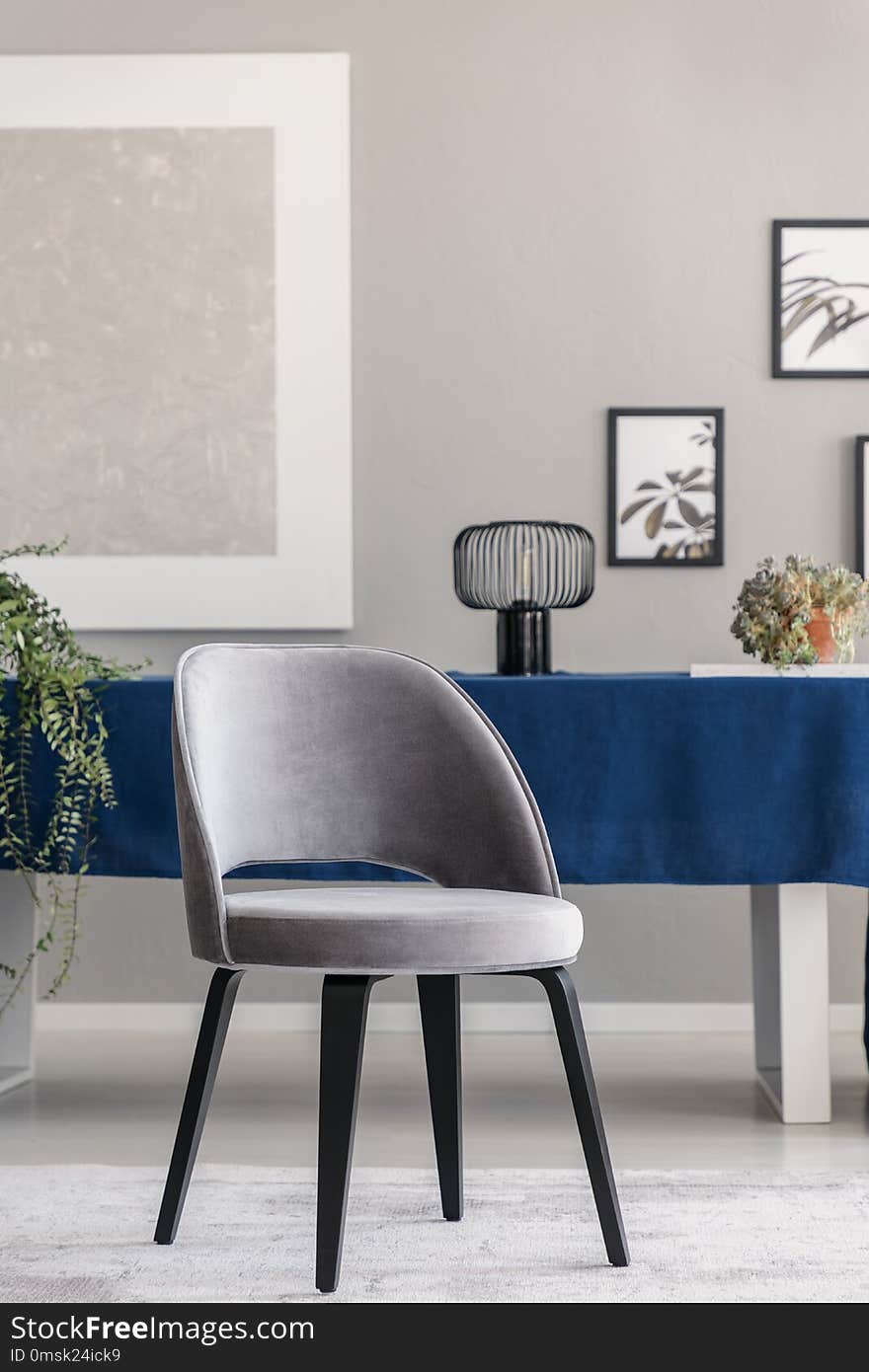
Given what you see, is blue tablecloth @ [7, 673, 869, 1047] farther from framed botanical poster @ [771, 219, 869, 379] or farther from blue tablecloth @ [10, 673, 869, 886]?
framed botanical poster @ [771, 219, 869, 379]

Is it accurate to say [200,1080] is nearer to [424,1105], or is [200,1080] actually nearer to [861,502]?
[424,1105]

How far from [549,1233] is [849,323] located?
7.92 feet

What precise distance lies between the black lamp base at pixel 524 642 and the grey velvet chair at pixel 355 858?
84cm

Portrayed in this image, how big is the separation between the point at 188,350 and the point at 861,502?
5.51ft

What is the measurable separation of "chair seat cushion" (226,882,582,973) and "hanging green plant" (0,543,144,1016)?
2.68ft

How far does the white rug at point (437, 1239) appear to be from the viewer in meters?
1.57

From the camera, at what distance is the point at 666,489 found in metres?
3.38

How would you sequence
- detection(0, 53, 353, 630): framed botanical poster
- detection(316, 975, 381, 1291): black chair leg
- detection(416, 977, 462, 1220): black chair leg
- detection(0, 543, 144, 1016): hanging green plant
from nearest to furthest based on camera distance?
1. detection(316, 975, 381, 1291): black chair leg
2. detection(416, 977, 462, 1220): black chair leg
3. detection(0, 543, 144, 1016): hanging green plant
4. detection(0, 53, 353, 630): framed botanical poster

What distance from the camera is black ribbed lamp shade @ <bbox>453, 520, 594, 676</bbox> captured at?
2.77m

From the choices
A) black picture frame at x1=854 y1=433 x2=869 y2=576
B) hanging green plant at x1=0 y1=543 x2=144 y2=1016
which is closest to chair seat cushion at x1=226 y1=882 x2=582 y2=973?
hanging green plant at x1=0 y1=543 x2=144 y2=1016

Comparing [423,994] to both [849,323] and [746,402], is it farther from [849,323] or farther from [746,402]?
[849,323]

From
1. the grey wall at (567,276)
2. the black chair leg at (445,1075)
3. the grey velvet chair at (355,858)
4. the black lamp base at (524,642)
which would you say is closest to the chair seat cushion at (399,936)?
the grey velvet chair at (355,858)

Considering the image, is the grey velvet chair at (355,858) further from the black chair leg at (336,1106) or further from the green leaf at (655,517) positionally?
the green leaf at (655,517)

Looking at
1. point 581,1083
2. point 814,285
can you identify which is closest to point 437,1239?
point 581,1083
